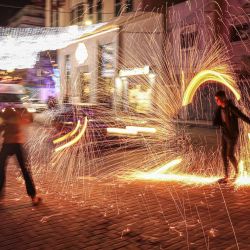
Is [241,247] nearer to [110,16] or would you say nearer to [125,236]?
[125,236]

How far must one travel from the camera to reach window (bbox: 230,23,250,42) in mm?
20172

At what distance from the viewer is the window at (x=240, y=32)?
20.2m

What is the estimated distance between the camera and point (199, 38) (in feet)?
73.7

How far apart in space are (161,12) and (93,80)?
854 centimetres

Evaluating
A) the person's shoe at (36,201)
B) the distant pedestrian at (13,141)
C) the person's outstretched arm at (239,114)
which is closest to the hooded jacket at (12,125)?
the distant pedestrian at (13,141)

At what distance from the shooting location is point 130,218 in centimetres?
569

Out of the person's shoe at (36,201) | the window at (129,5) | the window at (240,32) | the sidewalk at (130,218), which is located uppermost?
the window at (129,5)

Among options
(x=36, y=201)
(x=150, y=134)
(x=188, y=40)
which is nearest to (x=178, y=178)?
(x=36, y=201)

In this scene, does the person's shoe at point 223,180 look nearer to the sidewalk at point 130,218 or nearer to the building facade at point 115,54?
the sidewalk at point 130,218

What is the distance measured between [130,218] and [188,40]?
725 inches

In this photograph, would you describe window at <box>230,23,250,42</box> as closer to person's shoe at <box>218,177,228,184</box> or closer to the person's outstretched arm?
the person's outstretched arm

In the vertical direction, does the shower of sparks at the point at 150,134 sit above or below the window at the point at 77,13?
below

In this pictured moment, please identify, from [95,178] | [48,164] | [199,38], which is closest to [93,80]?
[199,38]

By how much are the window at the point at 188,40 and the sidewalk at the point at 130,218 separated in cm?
1609
